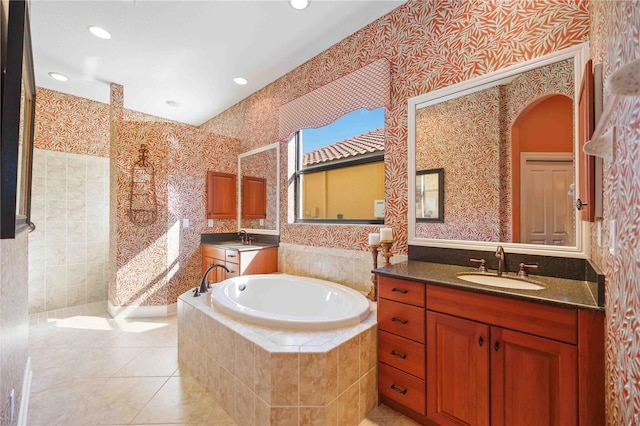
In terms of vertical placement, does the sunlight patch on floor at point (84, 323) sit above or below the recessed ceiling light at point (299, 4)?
below

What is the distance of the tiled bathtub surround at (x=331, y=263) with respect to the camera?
2504 mm

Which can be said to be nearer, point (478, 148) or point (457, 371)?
point (457, 371)

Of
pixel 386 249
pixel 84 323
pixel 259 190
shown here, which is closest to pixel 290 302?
pixel 386 249

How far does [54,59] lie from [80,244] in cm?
226

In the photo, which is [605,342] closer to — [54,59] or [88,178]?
[54,59]

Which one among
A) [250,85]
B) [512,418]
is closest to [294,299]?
[512,418]

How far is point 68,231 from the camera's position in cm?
369

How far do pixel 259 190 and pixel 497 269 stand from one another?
9.43ft

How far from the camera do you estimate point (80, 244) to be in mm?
3777

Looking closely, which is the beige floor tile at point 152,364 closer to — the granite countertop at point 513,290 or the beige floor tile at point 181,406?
the beige floor tile at point 181,406

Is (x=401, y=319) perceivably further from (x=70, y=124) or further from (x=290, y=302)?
(x=70, y=124)

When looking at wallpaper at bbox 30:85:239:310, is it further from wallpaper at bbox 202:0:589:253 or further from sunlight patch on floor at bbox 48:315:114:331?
wallpaper at bbox 202:0:589:253

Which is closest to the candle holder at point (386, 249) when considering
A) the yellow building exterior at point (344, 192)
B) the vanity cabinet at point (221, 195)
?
the yellow building exterior at point (344, 192)

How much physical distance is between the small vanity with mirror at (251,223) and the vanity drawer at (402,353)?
185 centimetres
